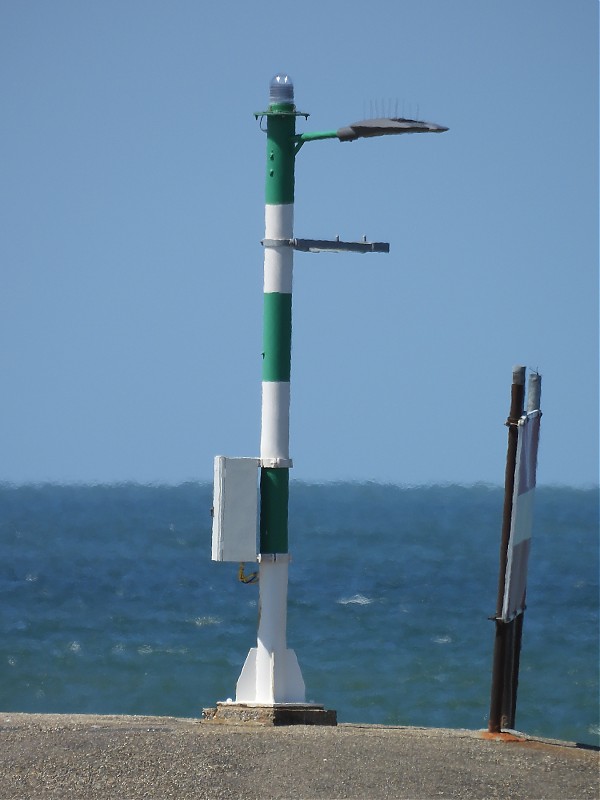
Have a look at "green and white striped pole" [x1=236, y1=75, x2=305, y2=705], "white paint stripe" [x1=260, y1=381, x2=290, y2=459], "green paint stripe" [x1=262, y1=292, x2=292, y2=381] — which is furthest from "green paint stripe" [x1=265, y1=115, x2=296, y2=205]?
"white paint stripe" [x1=260, y1=381, x2=290, y2=459]

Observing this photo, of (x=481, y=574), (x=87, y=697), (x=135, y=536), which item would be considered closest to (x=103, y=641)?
(x=87, y=697)

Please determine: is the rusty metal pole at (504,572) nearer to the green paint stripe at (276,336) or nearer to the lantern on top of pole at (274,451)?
the lantern on top of pole at (274,451)

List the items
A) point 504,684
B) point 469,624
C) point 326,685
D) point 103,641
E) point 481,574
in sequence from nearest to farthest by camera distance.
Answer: point 504,684
point 326,685
point 103,641
point 469,624
point 481,574

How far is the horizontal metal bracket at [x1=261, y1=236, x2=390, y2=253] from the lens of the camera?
47.8ft

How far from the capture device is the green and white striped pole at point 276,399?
14.6 m

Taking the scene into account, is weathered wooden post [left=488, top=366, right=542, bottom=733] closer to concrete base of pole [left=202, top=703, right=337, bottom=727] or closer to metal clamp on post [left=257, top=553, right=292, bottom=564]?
concrete base of pole [left=202, top=703, right=337, bottom=727]

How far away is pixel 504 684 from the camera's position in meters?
13.8

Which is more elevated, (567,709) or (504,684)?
(504,684)

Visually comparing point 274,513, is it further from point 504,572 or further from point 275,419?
point 504,572

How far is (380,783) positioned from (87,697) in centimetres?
1728

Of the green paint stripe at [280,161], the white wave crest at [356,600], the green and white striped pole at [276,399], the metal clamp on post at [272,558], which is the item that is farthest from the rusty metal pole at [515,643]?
the white wave crest at [356,600]

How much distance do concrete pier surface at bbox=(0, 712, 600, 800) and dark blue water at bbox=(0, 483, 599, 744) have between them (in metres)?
13.1

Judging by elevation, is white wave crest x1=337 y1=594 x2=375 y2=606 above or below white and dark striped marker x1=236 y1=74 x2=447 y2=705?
below

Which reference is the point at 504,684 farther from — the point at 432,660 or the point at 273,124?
the point at 432,660
